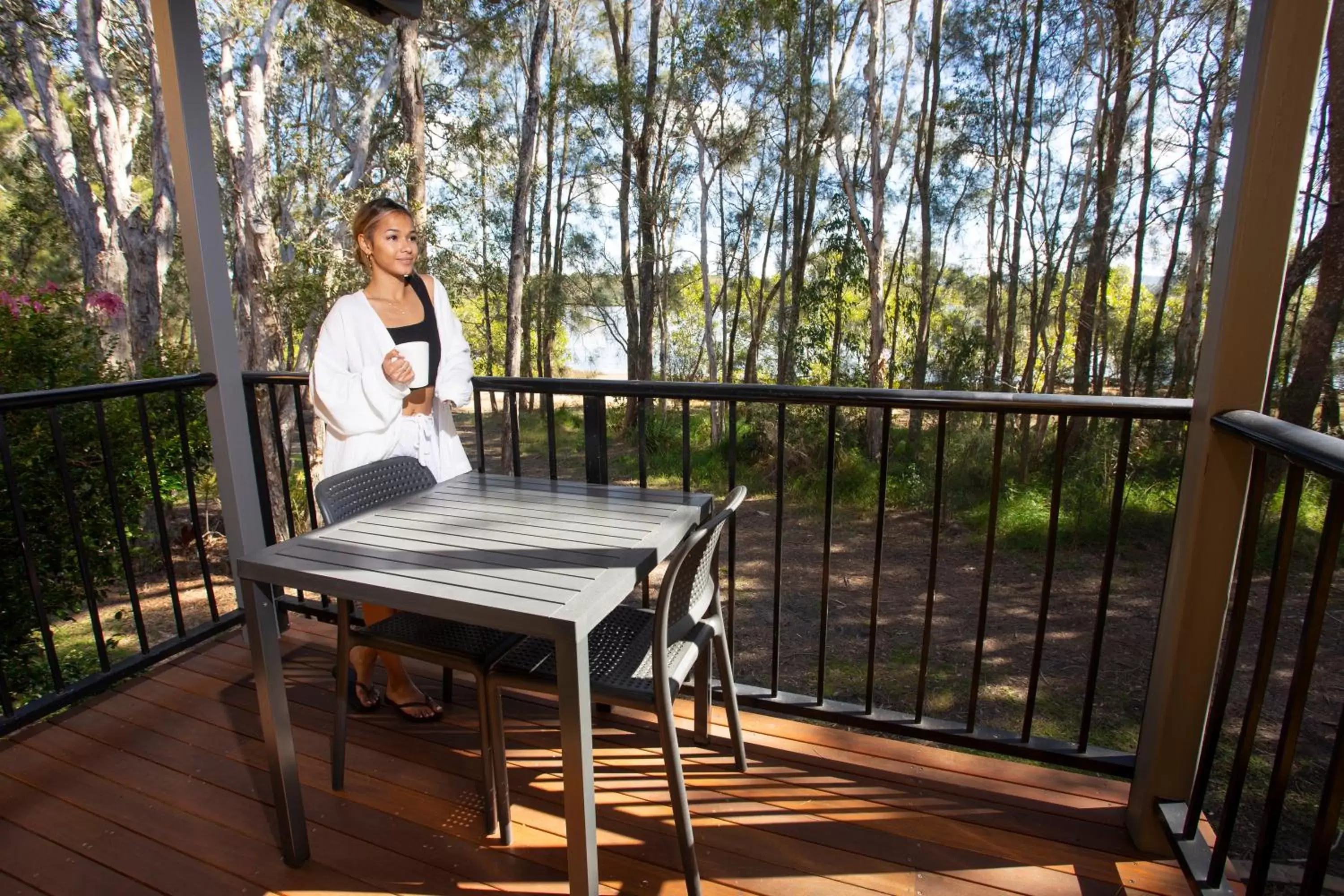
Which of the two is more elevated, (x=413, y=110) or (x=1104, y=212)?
(x=413, y=110)

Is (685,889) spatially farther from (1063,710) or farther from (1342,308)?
(1342,308)

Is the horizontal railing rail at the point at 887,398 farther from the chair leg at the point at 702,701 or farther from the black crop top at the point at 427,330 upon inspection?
the chair leg at the point at 702,701

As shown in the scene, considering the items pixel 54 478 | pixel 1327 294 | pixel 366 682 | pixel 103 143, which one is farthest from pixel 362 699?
pixel 103 143

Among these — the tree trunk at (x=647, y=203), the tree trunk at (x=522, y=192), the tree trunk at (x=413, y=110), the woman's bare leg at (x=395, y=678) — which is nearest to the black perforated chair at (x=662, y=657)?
the woman's bare leg at (x=395, y=678)

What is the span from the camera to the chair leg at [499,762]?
57.8 inches

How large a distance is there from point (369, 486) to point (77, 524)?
1077 mm

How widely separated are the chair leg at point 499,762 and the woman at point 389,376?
0.49m

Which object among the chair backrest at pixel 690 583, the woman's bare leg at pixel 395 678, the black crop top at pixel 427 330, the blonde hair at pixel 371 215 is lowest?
the woman's bare leg at pixel 395 678

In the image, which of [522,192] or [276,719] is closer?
[276,719]

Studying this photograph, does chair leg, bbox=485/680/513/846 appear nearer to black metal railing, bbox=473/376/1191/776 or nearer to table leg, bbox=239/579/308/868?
table leg, bbox=239/579/308/868

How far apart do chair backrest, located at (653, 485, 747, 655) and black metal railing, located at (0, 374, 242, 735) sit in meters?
1.77

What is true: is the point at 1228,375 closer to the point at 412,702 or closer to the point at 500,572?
the point at 500,572

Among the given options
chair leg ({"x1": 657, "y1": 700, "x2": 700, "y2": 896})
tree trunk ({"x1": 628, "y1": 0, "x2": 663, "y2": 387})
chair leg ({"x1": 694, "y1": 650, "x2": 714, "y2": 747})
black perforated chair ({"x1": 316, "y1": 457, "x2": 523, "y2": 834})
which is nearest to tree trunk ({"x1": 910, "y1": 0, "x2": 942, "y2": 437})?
tree trunk ({"x1": 628, "y1": 0, "x2": 663, "y2": 387})

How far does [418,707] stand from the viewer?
209 cm
